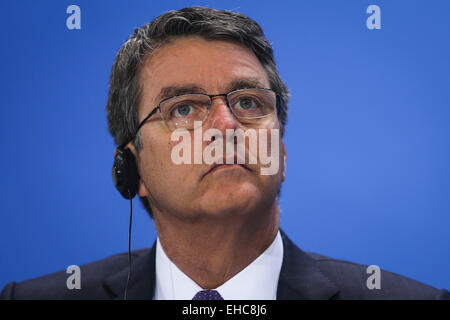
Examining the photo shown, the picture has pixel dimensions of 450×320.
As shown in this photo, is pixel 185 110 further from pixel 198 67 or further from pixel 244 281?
pixel 244 281

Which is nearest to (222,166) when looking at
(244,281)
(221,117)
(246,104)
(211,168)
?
(211,168)

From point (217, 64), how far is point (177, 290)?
732mm

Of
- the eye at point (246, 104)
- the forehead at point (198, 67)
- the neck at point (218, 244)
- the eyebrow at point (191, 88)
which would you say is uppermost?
the forehead at point (198, 67)

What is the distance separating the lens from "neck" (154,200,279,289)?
5.26ft

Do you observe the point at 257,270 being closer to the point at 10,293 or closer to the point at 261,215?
the point at 261,215

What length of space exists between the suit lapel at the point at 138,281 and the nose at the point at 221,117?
593mm

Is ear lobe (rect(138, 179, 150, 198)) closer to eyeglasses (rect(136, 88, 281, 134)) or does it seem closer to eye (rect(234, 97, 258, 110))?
eyeglasses (rect(136, 88, 281, 134))

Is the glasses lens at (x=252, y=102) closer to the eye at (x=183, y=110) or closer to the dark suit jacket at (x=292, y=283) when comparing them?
the eye at (x=183, y=110)

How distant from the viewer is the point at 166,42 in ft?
5.59

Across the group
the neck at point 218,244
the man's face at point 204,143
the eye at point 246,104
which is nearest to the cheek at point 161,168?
the man's face at point 204,143

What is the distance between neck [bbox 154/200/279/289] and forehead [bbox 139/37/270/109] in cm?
41

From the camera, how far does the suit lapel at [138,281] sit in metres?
1.75

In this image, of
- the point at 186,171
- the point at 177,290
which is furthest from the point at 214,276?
the point at 186,171

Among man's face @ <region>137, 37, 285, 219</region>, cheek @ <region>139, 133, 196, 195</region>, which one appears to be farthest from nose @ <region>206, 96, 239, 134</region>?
cheek @ <region>139, 133, 196, 195</region>
